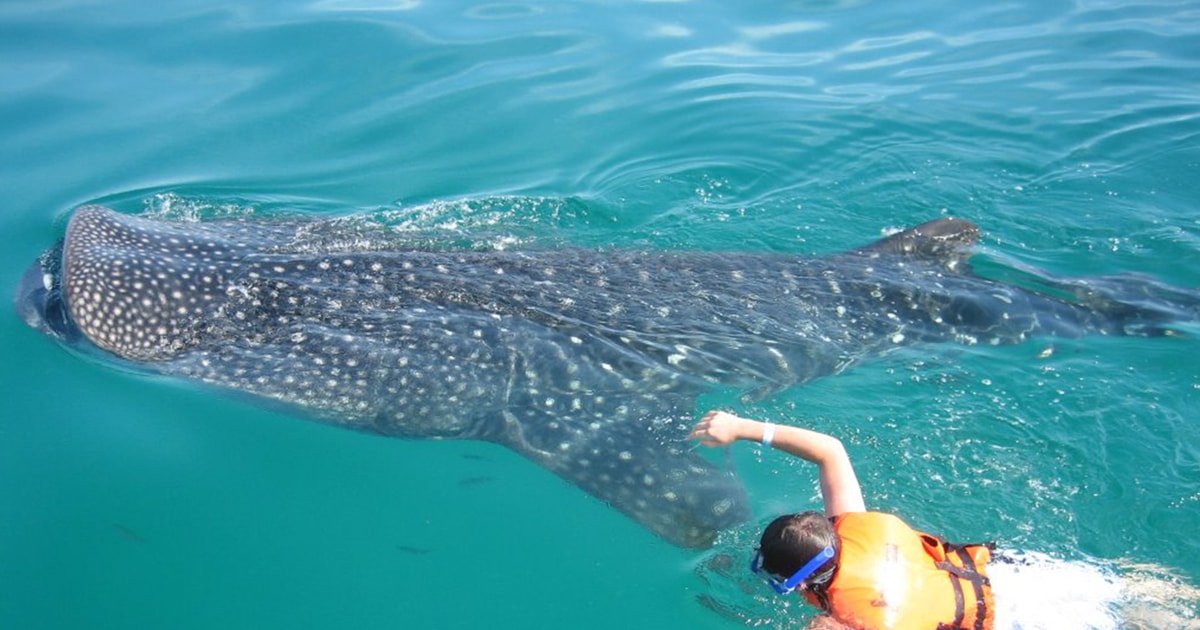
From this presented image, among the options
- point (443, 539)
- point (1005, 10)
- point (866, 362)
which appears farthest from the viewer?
point (1005, 10)

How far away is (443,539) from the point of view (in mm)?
5668

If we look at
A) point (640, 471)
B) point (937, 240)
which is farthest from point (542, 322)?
point (937, 240)

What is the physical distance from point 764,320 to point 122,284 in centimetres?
472

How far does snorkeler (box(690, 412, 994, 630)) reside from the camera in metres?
4.45

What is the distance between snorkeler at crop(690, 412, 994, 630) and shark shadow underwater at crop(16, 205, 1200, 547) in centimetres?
128

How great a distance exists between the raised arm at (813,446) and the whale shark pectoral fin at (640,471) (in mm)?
494

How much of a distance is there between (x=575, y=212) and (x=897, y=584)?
5811 millimetres

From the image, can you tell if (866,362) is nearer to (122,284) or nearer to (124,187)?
(122,284)

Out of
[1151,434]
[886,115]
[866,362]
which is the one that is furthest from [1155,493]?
[886,115]

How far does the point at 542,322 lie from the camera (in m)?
6.83

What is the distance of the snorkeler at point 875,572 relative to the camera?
4.45m

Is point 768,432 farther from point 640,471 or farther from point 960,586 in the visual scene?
point 960,586

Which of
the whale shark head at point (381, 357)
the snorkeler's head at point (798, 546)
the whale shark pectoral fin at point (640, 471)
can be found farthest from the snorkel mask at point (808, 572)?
the whale shark head at point (381, 357)

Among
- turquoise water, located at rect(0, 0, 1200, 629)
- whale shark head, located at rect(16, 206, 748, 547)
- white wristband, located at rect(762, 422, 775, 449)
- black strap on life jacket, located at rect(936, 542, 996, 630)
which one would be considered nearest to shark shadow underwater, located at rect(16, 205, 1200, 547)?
whale shark head, located at rect(16, 206, 748, 547)
